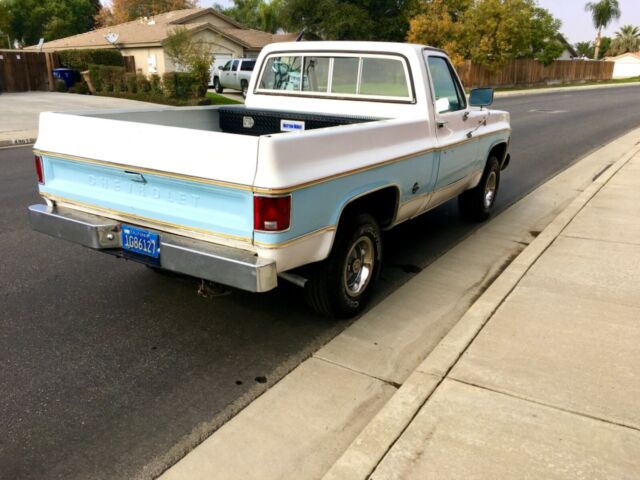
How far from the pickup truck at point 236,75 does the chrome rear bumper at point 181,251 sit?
81.1 ft

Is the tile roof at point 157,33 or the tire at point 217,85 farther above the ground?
the tile roof at point 157,33

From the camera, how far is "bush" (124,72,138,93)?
24870 millimetres

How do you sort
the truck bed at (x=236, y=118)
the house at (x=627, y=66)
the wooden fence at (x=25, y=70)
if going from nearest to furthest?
1. the truck bed at (x=236, y=118)
2. the wooden fence at (x=25, y=70)
3. the house at (x=627, y=66)

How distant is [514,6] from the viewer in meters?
40.9

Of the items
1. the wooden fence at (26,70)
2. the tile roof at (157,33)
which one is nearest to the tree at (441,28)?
the tile roof at (157,33)

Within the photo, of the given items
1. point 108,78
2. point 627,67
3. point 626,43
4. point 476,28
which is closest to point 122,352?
point 108,78

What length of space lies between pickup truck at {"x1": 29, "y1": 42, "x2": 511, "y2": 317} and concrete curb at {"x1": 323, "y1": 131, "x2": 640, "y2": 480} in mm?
827

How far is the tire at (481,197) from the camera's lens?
22.2 feet

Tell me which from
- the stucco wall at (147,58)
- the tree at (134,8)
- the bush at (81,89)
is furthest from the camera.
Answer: the tree at (134,8)

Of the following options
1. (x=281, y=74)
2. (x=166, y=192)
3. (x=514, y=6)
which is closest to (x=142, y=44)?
(x=514, y=6)

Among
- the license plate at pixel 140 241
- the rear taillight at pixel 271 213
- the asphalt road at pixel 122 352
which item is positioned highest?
the rear taillight at pixel 271 213

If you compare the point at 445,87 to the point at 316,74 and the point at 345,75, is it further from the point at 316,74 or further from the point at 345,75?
the point at 316,74

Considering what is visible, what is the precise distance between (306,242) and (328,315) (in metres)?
0.91

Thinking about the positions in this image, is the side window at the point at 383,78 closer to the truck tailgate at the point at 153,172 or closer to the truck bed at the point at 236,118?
the truck bed at the point at 236,118
